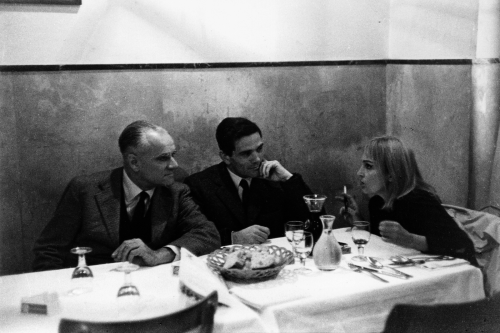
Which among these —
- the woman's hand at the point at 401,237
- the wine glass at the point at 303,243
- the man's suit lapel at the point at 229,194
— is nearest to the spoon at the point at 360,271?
the wine glass at the point at 303,243

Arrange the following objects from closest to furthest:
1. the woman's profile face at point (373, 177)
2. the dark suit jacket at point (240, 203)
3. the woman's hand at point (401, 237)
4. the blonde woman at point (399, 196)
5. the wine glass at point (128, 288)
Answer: the wine glass at point (128, 288) → the woman's hand at point (401, 237) → the blonde woman at point (399, 196) → the woman's profile face at point (373, 177) → the dark suit jacket at point (240, 203)

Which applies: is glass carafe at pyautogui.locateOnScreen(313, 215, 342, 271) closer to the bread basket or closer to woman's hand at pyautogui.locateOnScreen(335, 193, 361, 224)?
the bread basket

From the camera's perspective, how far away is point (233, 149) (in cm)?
272

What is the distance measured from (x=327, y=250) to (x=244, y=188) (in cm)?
104

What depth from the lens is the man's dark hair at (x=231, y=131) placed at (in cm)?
273

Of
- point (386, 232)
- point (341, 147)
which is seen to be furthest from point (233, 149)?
point (386, 232)

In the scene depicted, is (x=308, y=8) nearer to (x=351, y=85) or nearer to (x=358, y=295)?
(x=351, y=85)

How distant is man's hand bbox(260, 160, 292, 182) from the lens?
281 centimetres

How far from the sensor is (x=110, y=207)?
2355 millimetres

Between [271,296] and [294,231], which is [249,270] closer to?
[271,296]

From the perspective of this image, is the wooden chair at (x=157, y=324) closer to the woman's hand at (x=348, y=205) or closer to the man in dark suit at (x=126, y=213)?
the man in dark suit at (x=126, y=213)

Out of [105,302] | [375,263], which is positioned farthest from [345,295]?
[105,302]

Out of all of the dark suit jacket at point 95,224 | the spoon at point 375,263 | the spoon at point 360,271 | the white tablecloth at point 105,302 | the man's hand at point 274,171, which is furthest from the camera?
the man's hand at point 274,171

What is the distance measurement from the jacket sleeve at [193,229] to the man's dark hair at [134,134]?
316 millimetres
